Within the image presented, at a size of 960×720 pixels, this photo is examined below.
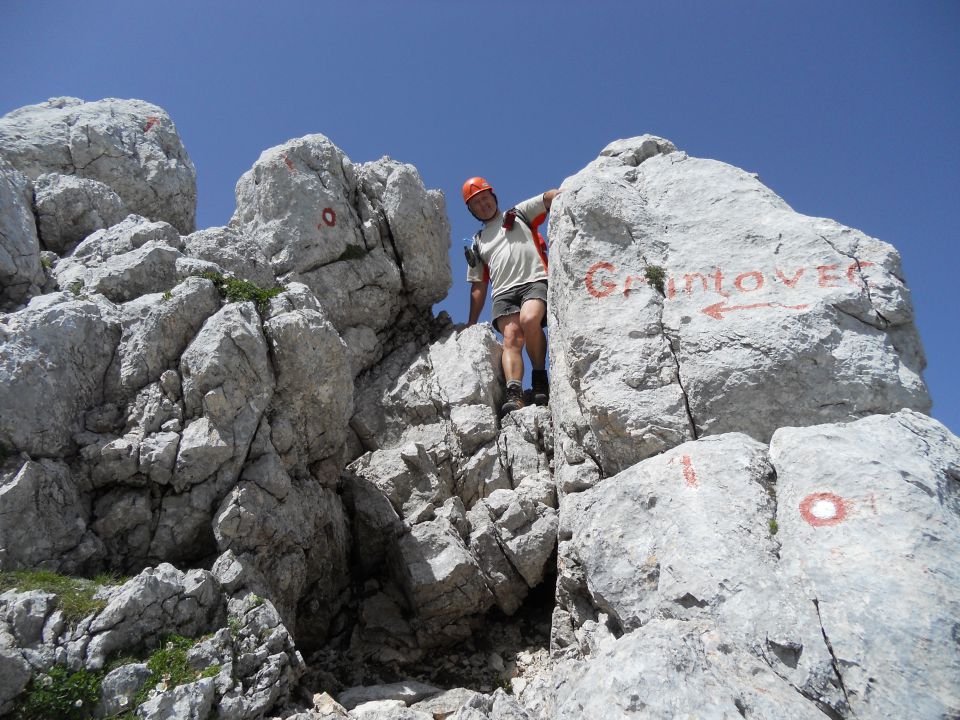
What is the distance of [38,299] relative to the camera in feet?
37.9

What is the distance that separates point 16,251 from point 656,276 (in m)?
11.6

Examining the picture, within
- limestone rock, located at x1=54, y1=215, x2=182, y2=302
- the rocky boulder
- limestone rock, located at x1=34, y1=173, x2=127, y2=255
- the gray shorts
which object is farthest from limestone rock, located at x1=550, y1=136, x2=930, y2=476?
limestone rock, located at x1=34, y1=173, x2=127, y2=255

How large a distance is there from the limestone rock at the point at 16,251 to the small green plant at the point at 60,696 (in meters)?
6.89

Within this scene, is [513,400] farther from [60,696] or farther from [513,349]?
[60,696]

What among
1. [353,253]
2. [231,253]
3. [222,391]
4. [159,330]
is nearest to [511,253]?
[353,253]

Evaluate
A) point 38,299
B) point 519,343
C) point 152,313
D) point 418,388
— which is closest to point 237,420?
point 152,313

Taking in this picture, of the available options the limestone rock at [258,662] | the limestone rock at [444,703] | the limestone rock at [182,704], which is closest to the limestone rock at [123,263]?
the limestone rock at [258,662]

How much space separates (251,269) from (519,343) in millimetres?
6356

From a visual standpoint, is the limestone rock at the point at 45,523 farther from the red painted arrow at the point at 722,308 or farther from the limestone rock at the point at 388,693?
the red painted arrow at the point at 722,308

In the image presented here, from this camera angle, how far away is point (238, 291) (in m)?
12.7

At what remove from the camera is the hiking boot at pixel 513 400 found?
15664 mm

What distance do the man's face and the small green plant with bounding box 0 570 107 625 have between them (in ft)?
41.5

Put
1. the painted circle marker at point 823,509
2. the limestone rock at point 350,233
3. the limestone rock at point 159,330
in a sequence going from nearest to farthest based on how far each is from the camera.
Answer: the painted circle marker at point 823,509 → the limestone rock at point 159,330 → the limestone rock at point 350,233

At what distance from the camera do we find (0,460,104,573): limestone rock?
9.51 m
